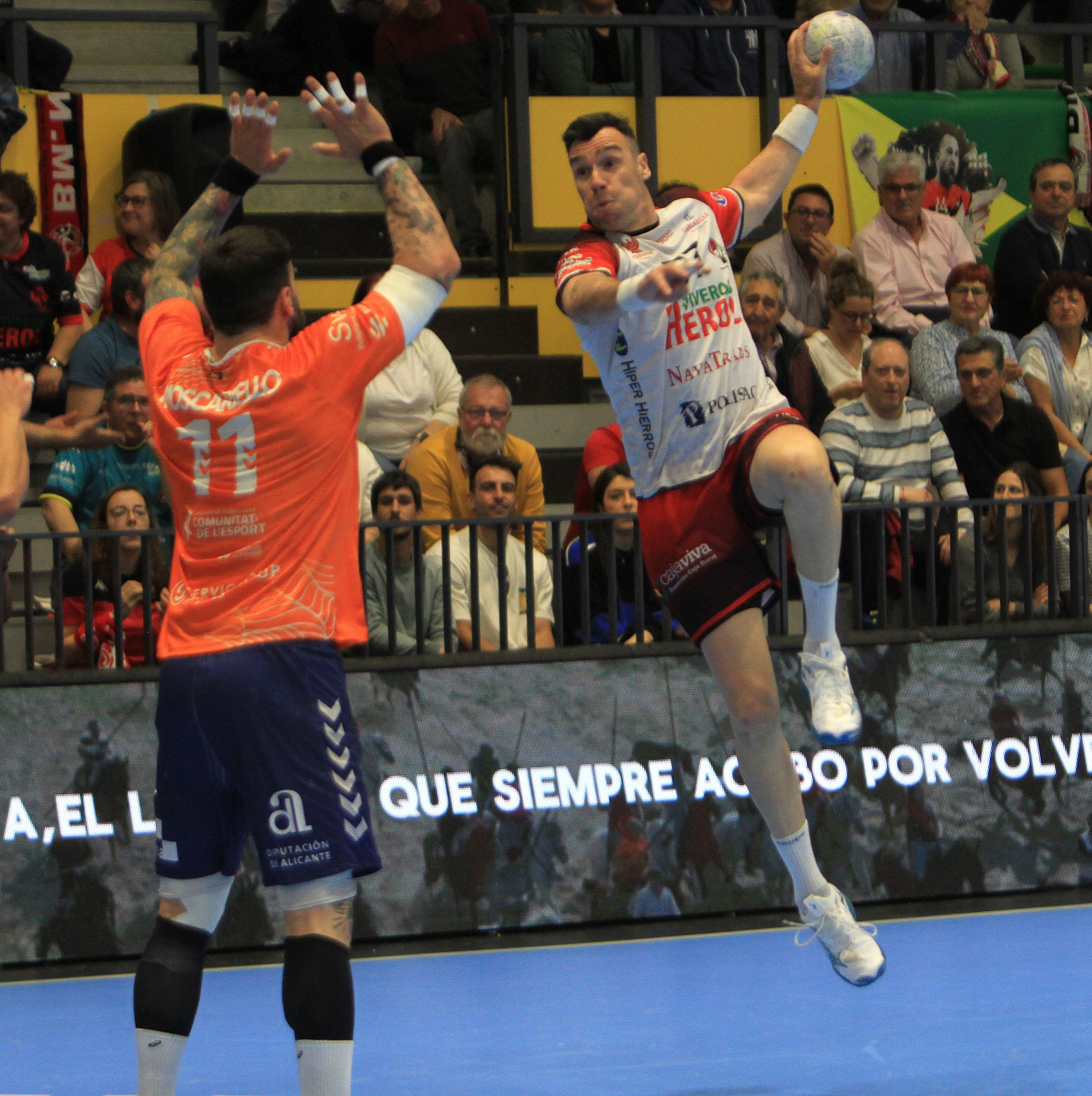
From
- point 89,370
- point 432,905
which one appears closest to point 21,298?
point 89,370

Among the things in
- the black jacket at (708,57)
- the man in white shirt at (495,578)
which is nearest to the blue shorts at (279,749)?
the man in white shirt at (495,578)

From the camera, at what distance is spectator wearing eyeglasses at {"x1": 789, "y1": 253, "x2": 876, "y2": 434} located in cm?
809

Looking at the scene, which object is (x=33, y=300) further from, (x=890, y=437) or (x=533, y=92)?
(x=890, y=437)

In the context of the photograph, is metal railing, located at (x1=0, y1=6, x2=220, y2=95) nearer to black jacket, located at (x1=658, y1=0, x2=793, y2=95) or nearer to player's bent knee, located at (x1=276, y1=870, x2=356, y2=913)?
black jacket, located at (x1=658, y1=0, x2=793, y2=95)

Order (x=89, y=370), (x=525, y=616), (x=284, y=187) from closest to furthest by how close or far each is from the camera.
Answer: (x=525, y=616) < (x=89, y=370) < (x=284, y=187)

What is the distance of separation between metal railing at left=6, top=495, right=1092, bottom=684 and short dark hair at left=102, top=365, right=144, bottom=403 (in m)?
0.69

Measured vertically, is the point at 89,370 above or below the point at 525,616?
above

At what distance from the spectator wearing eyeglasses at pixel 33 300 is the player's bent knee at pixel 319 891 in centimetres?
480

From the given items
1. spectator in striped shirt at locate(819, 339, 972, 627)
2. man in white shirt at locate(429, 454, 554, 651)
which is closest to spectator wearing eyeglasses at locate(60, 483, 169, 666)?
man in white shirt at locate(429, 454, 554, 651)

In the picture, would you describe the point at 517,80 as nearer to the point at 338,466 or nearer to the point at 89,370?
the point at 89,370

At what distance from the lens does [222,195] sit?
3857mm

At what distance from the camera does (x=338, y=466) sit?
3.50 m

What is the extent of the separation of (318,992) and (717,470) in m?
1.92

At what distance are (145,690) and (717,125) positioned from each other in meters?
5.44
